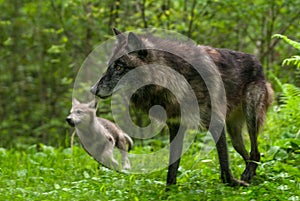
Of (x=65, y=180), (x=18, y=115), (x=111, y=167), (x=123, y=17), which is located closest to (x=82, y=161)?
(x=111, y=167)

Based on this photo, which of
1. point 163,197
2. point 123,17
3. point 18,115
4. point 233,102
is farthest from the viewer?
point 18,115

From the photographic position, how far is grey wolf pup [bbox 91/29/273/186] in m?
6.02

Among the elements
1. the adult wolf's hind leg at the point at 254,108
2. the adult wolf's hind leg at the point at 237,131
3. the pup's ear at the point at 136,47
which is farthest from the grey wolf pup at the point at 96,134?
the pup's ear at the point at 136,47

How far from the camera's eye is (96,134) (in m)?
9.12

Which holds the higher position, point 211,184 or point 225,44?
point 225,44

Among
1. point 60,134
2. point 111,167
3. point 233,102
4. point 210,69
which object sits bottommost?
point 60,134

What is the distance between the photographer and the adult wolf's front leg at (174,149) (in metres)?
6.33

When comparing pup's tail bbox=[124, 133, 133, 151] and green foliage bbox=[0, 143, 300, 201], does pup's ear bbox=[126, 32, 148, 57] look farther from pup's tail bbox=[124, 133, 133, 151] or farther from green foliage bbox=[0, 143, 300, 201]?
pup's tail bbox=[124, 133, 133, 151]

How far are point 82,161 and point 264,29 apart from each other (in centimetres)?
771

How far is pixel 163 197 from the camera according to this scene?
565cm

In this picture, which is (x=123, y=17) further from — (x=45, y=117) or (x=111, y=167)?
(x=111, y=167)

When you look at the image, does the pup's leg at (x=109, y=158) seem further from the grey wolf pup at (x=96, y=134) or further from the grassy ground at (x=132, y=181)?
the grassy ground at (x=132, y=181)

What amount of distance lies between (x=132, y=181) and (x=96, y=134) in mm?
2781

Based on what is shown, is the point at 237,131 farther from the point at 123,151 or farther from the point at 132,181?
the point at 123,151
